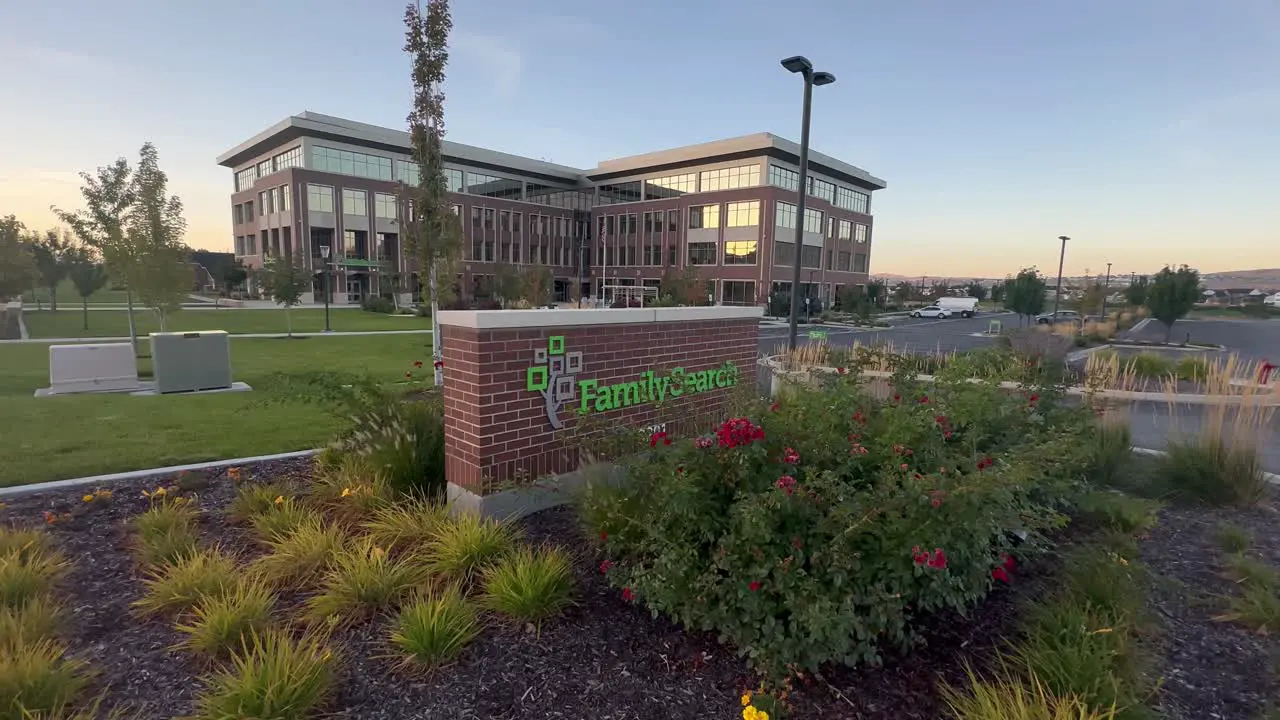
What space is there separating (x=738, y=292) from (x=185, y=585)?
6022cm

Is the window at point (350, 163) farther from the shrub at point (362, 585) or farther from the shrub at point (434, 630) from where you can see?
the shrub at point (434, 630)

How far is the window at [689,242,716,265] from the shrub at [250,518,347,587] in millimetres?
60340

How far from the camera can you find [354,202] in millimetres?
61812

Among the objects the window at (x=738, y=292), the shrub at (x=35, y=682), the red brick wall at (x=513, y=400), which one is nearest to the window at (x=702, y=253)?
the window at (x=738, y=292)

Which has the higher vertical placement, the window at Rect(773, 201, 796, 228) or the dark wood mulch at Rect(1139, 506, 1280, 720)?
the window at Rect(773, 201, 796, 228)

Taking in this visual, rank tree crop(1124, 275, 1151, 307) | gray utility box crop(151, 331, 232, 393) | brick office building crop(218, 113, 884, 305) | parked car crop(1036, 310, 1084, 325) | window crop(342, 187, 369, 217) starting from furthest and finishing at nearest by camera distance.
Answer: window crop(342, 187, 369, 217) → brick office building crop(218, 113, 884, 305) → parked car crop(1036, 310, 1084, 325) → tree crop(1124, 275, 1151, 307) → gray utility box crop(151, 331, 232, 393)

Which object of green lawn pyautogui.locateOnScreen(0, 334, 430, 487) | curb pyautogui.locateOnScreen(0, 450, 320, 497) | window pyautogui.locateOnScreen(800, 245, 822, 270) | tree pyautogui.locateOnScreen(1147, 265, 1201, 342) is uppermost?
window pyautogui.locateOnScreen(800, 245, 822, 270)

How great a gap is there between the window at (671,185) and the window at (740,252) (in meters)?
9.60

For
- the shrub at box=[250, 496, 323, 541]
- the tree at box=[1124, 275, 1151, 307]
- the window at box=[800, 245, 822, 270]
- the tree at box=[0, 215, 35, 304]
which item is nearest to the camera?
the shrub at box=[250, 496, 323, 541]

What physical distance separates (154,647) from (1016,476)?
14.6 feet

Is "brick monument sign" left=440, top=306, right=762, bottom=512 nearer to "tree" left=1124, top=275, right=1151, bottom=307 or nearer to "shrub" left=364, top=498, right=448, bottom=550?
"shrub" left=364, top=498, right=448, bottom=550

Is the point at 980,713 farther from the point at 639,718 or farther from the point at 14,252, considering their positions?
the point at 14,252

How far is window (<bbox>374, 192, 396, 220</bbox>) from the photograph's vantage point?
63.1 metres

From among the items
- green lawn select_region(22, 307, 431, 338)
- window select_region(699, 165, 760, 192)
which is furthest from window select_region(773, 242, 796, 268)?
green lawn select_region(22, 307, 431, 338)
